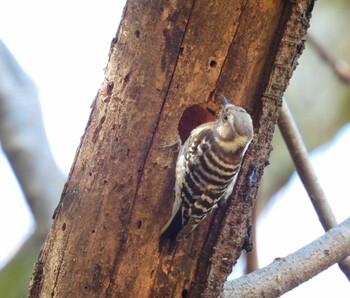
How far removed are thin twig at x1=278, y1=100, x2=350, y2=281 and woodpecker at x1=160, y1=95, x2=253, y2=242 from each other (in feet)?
1.51

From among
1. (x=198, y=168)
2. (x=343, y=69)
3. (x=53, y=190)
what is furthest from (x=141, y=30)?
(x=343, y=69)

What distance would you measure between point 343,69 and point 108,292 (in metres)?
2.15

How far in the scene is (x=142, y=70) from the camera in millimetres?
2709

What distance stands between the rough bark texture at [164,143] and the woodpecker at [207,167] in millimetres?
51

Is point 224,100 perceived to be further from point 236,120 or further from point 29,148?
point 29,148

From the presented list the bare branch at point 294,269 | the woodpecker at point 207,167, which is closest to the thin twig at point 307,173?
the bare branch at point 294,269

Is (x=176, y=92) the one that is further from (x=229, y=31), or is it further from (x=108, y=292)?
(x=108, y=292)

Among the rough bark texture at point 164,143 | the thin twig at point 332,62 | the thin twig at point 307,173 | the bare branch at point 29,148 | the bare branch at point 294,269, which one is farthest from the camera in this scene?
the thin twig at point 332,62

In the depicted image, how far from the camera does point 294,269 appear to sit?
9.32 feet

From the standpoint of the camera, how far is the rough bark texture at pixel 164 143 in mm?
2631

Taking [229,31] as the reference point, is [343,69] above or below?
above

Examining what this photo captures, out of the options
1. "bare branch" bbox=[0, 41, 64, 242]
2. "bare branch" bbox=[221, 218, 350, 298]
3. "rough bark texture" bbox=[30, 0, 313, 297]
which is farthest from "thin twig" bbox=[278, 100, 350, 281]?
"bare branch" bbox=[0, 41, 64, 242]

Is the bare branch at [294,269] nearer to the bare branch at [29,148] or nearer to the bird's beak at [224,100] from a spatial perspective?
the bird's beak at [224,100]

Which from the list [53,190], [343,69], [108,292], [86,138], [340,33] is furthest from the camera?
[340,33]
